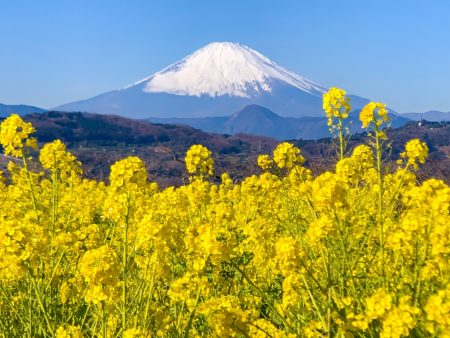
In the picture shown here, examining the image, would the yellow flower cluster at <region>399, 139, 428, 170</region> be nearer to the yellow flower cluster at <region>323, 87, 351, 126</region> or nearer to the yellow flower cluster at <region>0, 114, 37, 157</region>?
the yellow flower cluster at <region>323, 87, 351, 126</region>

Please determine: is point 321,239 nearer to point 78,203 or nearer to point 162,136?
point 78,203

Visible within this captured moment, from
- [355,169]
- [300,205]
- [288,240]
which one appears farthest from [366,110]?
[300,205]

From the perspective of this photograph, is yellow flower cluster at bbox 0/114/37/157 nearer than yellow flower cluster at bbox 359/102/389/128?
No

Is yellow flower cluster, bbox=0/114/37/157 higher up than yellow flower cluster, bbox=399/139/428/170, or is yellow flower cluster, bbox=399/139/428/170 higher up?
yellow flower cluster, bbox=0/114/37/157

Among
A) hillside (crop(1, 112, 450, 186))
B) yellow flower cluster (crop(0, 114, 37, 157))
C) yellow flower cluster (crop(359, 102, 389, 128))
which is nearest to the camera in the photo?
yellow flower cluster (crop(359, 102, 389, 128))

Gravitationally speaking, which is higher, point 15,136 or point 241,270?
point 15,136

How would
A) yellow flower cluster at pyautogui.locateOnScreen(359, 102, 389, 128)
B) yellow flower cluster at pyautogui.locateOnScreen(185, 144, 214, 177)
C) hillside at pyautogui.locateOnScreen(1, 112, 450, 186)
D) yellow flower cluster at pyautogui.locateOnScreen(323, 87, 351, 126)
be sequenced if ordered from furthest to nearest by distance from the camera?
hillside at pyautogui.locateOnScreen(1, 112, 450, 186)
yellow flower cluster at pyautogui.locateOnScreen(185, 144, 214, 177)
yellow flower cluster at pyautogui.locateOnScreen(323, 87, 351, 126)
yellow flower cluster at pyautogui.locateOnScreen(359, 102, 389, 128)

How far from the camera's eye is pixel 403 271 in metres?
3.91

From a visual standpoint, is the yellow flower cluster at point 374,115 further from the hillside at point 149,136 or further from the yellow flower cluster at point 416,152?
the hillside at point 149,136

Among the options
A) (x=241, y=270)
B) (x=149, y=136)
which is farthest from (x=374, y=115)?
(x=149, y=136)

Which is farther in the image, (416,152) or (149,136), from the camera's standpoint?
(149,136)

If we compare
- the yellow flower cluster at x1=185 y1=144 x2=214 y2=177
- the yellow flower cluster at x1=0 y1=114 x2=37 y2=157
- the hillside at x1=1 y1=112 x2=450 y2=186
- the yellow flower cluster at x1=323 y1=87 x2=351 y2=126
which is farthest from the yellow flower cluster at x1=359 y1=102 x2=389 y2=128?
the hillside at x1=1 y1=112 x2=450 y2=186

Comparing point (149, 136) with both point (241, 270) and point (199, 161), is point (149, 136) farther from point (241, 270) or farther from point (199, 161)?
point (241, 270)

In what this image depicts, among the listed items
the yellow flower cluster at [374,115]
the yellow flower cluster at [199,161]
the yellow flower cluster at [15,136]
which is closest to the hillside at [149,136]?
the yellow flower cluster at [199,161]
